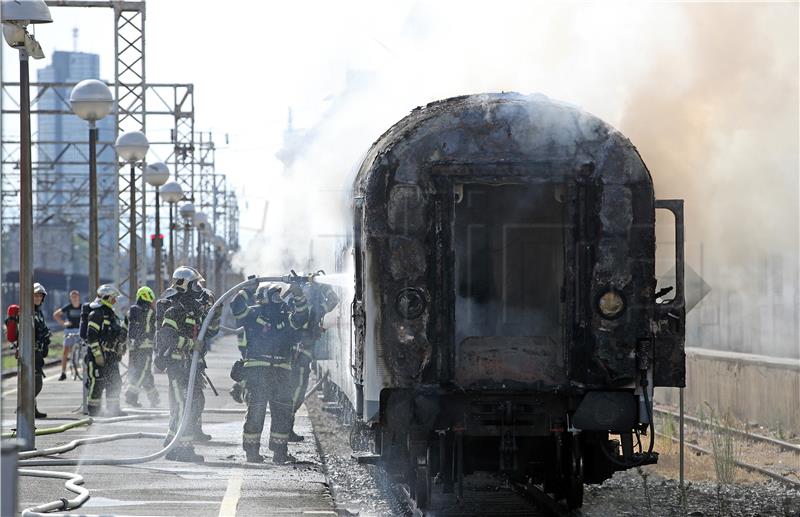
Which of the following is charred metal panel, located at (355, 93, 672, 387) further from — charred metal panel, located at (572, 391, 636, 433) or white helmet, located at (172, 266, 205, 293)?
white helmet, located at (172, 266, 205, 293)

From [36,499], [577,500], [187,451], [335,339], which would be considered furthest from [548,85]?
[36,499]

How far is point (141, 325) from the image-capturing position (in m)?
18.1

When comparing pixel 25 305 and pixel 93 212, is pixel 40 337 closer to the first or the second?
pixel 93 212

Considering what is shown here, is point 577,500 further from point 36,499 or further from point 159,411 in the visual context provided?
point 159,411

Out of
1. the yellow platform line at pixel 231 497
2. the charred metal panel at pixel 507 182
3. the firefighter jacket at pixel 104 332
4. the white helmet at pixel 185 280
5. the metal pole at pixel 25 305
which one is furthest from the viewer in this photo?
the firefighter jacket at pixel 104 332

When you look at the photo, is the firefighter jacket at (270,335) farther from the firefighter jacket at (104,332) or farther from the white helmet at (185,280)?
the firefighter jacket at (104,332)

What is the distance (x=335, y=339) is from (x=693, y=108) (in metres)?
6.03

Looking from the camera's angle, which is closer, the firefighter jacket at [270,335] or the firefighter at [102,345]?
the firefighter jacket at [270,335]

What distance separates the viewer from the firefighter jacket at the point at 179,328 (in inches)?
563

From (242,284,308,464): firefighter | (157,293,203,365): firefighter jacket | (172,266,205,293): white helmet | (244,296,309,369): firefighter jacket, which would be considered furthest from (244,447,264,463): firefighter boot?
(172,266,205,293): white helmet

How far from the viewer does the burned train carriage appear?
959 cm

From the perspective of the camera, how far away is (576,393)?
31.7 feet

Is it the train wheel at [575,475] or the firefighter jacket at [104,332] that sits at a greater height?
the firefighter jacket at [104,332]

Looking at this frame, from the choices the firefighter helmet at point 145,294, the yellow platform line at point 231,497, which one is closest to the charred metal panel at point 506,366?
the yellow platform line at point 231,497
